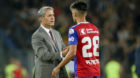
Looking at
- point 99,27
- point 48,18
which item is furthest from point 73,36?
point 99,27

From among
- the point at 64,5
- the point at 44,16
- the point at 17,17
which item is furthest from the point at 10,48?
the point at 44,16

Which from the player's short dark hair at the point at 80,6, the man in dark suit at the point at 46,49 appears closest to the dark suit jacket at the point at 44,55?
the man in dark suit at the point at 46,49

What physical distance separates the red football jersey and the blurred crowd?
6218mm

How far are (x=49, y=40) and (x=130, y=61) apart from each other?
642 centimetres

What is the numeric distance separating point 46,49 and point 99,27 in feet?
25.7

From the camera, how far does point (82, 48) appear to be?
255 inches

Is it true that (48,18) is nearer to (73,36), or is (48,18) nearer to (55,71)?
(73,36)

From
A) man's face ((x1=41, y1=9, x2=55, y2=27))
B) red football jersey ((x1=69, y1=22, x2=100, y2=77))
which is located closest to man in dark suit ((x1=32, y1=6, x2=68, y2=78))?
man's face ((x1=41, y1=9, x2=55, y2=27))

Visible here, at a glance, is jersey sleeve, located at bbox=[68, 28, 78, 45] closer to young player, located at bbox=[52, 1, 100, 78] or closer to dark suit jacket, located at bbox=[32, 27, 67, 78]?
young player, located at bbox=[52, 1, 100, 78]

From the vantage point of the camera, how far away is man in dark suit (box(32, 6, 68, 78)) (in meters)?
6.89

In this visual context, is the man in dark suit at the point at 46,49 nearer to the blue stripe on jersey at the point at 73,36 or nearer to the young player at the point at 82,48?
the young player at the point at 82,48

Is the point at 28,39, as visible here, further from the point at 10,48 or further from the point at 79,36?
the point at 79,36

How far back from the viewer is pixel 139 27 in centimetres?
1477

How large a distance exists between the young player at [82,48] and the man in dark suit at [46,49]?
0.41 m
